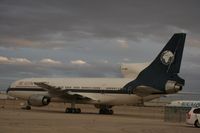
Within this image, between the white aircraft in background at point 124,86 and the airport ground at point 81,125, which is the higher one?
the white aircraft in background at point 124,86

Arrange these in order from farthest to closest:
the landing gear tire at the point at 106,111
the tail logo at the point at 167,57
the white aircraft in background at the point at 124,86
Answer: the landing gear tire at the point at 106,111
the tail logo at the point at 167,57
the white aircraft in background at the point at 124,86

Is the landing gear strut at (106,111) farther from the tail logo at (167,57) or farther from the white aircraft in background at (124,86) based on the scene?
the tail logo at (167,57)

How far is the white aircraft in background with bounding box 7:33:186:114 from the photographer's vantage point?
43.2 metres

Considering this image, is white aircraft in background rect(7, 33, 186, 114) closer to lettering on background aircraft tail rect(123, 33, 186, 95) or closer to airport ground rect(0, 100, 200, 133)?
lettering on background aircraft tail rect(123, 33, 186, 95)

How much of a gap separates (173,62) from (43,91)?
56.3 feet

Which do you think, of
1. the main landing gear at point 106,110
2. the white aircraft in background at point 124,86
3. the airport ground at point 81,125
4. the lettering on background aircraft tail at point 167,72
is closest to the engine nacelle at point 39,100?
the white aircraft in background at point 124,86

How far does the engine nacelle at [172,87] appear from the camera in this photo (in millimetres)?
42344

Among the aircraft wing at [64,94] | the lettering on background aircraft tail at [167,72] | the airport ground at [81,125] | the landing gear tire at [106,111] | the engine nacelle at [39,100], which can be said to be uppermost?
the lettering on background aircraft tail at [167,72]

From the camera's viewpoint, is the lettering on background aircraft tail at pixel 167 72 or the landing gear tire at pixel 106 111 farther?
the landing gear tire at pixel 106 111

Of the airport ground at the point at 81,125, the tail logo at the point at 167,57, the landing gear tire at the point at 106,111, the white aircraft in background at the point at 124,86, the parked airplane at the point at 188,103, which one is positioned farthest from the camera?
the parked airplane at the point at 188,103

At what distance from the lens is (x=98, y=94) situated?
1900 inches

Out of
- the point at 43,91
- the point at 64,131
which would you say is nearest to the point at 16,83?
the point at 43,91

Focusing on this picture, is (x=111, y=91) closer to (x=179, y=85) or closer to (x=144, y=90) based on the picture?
(x=144, y=90)

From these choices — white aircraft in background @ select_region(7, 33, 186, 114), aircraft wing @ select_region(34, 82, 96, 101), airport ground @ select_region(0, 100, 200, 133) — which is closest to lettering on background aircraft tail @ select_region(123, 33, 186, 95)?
white aircraft in background @ select_region(7, 33, 186, 114)
